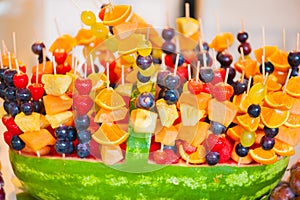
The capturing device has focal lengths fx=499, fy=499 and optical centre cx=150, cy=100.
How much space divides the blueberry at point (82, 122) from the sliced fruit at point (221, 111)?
253 millimetres

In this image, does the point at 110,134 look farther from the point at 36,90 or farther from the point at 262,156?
the point at 262,156

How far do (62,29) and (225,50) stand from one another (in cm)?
204

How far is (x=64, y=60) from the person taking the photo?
1326 mm

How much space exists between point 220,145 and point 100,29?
1.33 ft

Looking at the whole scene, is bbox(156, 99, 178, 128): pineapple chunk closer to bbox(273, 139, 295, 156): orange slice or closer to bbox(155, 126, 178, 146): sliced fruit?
bbox(155, 126, 178, 146): sliced fruit

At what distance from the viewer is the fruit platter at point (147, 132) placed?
102 centimetres

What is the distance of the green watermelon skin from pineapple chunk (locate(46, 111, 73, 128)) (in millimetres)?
80

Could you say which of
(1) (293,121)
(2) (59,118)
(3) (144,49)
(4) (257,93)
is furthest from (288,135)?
(2) (59,118)

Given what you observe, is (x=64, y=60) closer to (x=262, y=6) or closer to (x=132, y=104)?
(x=132, y=104)

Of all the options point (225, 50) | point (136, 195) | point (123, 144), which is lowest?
point (136, 195)

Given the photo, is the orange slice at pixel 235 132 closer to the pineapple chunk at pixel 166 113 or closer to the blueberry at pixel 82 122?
the pineapple chunk at pixel 166 113

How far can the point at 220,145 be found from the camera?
3.42ft

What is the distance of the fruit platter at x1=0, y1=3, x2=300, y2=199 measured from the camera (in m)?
1.02

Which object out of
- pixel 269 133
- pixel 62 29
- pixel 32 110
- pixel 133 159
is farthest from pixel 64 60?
pixel 62 29
